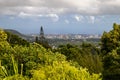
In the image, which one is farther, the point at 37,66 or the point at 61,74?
the point at 37,66

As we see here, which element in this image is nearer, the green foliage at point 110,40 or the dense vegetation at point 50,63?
the dense vegetation at point 50,63

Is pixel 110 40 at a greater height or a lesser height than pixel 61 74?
lesser

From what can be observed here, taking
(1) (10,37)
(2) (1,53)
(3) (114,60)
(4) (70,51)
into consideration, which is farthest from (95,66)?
(1) (10,37)

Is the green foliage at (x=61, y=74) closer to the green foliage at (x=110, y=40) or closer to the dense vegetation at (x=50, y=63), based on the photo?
the dense vegetation at (x=50, y=63)

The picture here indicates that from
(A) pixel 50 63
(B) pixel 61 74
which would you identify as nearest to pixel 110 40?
(A) pixel 50 63

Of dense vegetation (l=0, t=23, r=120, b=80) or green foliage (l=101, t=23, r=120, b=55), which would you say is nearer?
dense vegetation (l=0, t=23, r=120, b=80)

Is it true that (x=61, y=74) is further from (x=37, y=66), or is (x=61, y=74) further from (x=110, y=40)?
(x=110, y=40)

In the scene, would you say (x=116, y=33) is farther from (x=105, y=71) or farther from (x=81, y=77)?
(x=81, y=77)

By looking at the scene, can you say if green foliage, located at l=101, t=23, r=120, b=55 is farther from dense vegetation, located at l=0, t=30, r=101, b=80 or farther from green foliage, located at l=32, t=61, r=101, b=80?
green foliage, located at l=32, t=61, r=101, b=80

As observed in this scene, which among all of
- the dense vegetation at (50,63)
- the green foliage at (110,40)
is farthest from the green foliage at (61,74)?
the green foliage at (110,40)

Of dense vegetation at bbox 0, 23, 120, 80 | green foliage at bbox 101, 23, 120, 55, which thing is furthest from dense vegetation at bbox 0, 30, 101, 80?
green foliage at bbox 101, 23, 120, 55

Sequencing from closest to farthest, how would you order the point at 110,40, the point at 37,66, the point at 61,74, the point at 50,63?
the point at 61,74 < the point at 50,63 < the point at 37,66 < the point at 110,40

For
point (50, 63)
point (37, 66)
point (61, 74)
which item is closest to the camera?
point (61, 74)

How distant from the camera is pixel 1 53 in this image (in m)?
30.7
